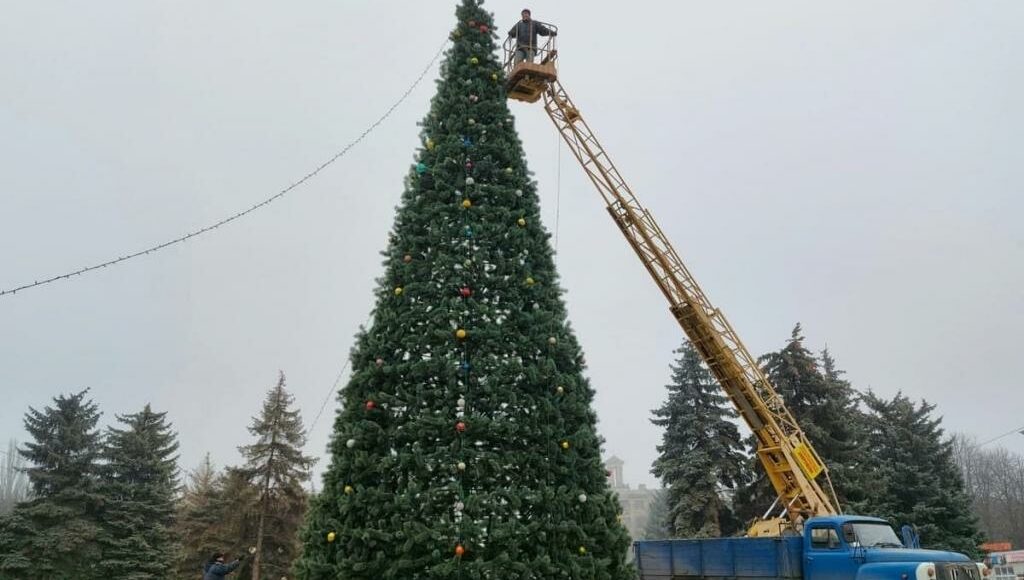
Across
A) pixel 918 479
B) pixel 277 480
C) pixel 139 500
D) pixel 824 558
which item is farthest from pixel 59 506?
pixel 918 479

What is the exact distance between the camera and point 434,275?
7.09 meters

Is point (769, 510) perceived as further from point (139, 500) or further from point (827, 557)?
point (139, 500)

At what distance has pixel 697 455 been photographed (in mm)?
22578

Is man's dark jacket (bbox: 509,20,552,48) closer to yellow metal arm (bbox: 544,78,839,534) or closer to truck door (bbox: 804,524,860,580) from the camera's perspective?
yellow metal arm (bbox: 544,78,839,534)

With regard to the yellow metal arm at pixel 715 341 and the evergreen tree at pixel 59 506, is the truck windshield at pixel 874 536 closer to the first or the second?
the yellow metal arm at pixel 715 341

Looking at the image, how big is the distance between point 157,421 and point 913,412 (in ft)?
91.4

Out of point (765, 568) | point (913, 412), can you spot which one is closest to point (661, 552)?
point (765, 568)

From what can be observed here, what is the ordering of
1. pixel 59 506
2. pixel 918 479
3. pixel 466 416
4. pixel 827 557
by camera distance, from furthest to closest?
pixel 918 479 < pixel 59 506 < pixel 827 557 < pixel 466 416

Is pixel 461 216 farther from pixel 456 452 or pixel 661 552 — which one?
pixel 661 552

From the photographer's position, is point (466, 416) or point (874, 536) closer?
point (466, 416)

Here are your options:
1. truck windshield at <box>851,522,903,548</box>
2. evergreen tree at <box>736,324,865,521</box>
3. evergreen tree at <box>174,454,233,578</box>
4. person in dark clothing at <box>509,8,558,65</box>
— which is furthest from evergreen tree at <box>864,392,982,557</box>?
evergreen tree at <box>174,454,233,578</box>

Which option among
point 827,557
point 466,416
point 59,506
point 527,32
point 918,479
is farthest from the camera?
point 918,479

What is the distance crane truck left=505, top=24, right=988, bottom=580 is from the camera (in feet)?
33.7

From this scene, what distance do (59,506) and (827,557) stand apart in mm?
21681
